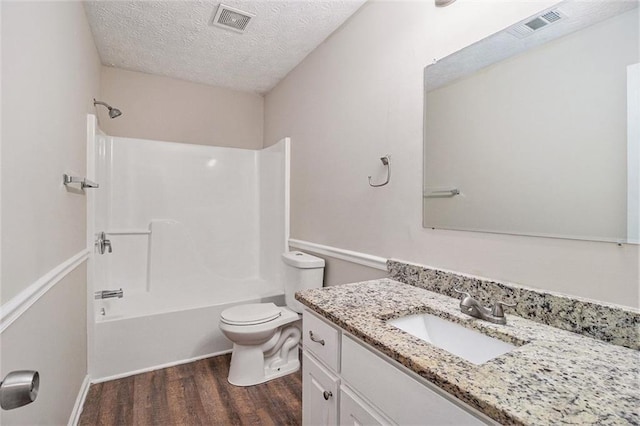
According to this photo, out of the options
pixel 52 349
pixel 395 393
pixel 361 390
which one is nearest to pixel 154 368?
pixel 52 349

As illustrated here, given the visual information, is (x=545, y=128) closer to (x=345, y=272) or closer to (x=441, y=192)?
(x=441, y=192)

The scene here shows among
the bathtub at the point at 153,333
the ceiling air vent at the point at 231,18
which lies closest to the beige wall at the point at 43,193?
the bathtub at the point at 153,333

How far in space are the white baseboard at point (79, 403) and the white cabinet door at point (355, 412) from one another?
1.46 m

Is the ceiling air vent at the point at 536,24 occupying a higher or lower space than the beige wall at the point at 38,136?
higher

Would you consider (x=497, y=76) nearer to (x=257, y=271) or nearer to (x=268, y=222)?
(x=268, y=222)

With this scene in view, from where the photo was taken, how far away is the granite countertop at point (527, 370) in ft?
1.94

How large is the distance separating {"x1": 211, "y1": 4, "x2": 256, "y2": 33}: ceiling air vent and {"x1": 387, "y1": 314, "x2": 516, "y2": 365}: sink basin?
6.40ft

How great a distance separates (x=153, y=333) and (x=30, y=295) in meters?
1.37

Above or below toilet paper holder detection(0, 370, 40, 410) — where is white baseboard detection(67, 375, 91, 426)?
below

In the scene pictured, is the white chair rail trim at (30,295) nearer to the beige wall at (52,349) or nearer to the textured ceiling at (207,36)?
the beige wall at (52,349)

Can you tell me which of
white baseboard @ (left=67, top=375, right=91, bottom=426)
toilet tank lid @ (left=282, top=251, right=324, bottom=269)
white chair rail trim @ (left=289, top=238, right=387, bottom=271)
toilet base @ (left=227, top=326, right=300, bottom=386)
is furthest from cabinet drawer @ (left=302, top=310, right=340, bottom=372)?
white baseboard @ (left=67, top=375, right=91, bottom=426)

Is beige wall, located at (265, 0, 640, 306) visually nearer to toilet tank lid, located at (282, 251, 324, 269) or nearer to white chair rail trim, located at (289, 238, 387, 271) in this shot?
white chair rail trim, located at (289, 238, 387, 271)

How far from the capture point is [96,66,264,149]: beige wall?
2.79m

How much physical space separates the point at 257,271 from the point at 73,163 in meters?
Result: 2.00
